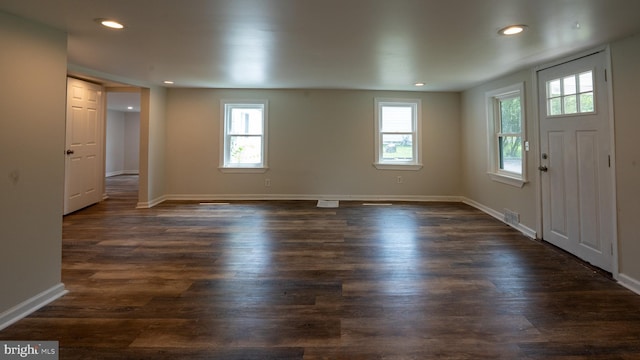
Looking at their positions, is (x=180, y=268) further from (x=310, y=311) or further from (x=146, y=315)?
(x=310, y=311)

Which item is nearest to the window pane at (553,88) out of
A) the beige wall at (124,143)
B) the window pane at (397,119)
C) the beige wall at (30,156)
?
the window pane at (397,119)

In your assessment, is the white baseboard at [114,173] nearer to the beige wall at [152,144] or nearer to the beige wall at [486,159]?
the beige wall at [152,144]

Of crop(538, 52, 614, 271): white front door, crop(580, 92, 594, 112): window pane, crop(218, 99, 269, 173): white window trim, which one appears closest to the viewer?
crop(538, 52, 614, 271): white front door

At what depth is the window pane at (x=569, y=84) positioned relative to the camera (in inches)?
128

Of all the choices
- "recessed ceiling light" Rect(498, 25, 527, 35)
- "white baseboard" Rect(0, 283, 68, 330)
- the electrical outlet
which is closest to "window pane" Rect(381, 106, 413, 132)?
the electrical outlet

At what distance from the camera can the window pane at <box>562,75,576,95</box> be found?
3.26 m

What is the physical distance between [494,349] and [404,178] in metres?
4.71

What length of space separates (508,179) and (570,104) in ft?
4.89

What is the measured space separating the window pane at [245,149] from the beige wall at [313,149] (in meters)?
0.25

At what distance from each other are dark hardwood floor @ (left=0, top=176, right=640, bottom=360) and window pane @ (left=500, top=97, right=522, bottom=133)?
158cm

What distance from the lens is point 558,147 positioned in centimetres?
350

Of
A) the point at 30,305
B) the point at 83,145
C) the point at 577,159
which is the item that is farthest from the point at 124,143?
the point at 577,159

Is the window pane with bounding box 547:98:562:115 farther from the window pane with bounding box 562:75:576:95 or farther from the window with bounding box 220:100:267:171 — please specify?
the window with bounding box 220:100:267:171

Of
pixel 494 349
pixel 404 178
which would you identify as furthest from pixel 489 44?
pixel 404 178
